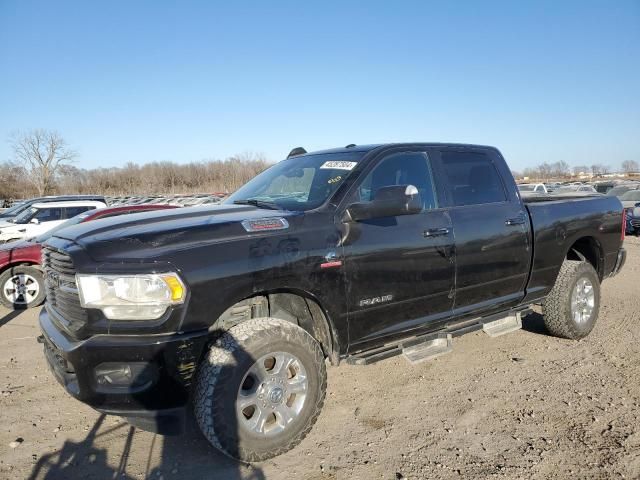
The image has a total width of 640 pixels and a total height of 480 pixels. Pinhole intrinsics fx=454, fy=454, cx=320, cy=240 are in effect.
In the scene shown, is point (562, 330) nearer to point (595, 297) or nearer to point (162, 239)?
point (595, 297)

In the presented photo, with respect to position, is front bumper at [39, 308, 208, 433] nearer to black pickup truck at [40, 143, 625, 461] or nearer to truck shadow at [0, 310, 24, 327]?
black pickup truck at [40, 143, 625, 461]

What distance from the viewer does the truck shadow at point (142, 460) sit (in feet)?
8.94

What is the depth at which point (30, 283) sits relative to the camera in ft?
22.8

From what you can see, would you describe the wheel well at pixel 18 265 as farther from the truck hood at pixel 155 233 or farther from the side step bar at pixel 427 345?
the side step bar at pixel 427 345

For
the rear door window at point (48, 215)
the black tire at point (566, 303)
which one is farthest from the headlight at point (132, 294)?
the rear door window at point (48, 215)

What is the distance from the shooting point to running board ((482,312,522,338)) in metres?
4.18

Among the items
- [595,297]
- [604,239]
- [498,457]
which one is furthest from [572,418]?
[604,239]

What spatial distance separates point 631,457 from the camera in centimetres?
279

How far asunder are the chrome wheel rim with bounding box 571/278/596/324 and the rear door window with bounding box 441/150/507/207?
1481mm

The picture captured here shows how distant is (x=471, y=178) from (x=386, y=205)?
4.96 feet

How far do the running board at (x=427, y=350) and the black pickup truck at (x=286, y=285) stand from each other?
2cm

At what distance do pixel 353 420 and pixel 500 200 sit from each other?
2.44 metres

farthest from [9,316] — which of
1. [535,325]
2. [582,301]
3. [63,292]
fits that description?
[582,301]

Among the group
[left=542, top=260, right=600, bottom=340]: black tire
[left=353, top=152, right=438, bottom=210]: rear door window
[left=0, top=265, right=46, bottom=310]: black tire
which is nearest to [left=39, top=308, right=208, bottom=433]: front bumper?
[left=353, top=152, right=438, bottom=210]: rear door window
